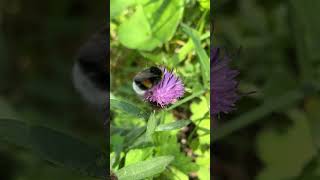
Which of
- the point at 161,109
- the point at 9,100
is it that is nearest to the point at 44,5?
the point at 9,100

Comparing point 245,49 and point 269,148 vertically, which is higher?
point 245,49

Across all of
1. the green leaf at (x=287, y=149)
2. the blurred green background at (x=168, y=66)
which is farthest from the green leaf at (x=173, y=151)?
the green leaf at (x=287, y=149)

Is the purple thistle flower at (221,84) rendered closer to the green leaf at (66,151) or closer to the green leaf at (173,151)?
the green leaf at (173,151)

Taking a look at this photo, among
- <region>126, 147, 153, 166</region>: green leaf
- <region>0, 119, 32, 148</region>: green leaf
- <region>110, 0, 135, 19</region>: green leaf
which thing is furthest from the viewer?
<region>110, 0, 135, 19</region>: green leaf

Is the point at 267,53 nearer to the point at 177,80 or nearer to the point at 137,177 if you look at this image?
the point at 177,80

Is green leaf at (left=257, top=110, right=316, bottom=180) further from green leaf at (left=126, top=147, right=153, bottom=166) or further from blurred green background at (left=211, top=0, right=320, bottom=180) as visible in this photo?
green leaf at (left=126, top=147, right=153, bottom=166)

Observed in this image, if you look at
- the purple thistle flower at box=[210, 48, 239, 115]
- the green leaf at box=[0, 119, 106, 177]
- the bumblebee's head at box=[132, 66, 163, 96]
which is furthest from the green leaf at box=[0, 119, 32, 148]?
the purple thistle flower at box=[210, 48, 239, 115]

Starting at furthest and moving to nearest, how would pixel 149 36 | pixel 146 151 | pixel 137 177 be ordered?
pixel 149 36 < pixel 146 151 < pixel 137 177
